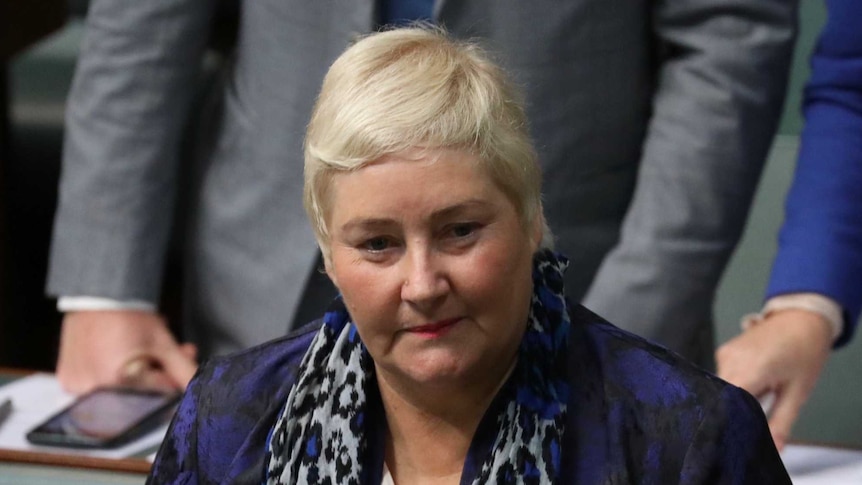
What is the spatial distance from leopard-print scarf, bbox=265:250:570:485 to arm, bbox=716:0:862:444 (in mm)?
412

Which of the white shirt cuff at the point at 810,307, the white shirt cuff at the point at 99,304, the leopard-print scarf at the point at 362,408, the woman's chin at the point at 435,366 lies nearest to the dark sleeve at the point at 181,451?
the leopard-print scarf at the point at 362,408

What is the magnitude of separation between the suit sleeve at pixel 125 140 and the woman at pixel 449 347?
0.63 meters

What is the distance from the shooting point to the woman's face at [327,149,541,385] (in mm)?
1381

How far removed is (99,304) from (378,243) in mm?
876

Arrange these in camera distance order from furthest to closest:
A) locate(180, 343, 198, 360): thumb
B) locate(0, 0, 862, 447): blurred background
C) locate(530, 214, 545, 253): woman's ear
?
1. locate(0, 0, 862, 447): blurred background
2. locate(180, 343, 198, 360): thumb
3. locate(530, 214, 545, 253): woman's ear

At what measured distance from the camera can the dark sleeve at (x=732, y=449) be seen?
1.42 m

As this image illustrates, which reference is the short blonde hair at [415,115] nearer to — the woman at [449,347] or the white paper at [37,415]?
the woman at [449,347]

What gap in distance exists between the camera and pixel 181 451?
1624mm

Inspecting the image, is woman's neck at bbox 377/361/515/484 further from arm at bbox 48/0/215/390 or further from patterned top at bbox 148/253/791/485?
arm at bbox 48/0/215/390

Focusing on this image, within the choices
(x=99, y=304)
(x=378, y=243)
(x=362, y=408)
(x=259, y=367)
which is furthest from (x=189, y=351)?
(x=378, y=243)

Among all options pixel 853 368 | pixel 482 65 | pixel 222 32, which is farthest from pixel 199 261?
pixel 853 368

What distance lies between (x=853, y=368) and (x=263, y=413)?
2004 millimetres

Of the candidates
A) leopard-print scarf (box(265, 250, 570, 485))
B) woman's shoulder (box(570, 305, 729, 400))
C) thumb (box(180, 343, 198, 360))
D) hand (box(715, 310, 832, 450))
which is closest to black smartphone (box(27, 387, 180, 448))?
thumb (box(180, 343, 198, 360))

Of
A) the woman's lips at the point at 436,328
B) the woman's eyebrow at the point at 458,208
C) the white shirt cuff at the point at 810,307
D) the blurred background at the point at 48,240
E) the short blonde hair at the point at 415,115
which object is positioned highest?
the short blonde hair at the point at 415,115
